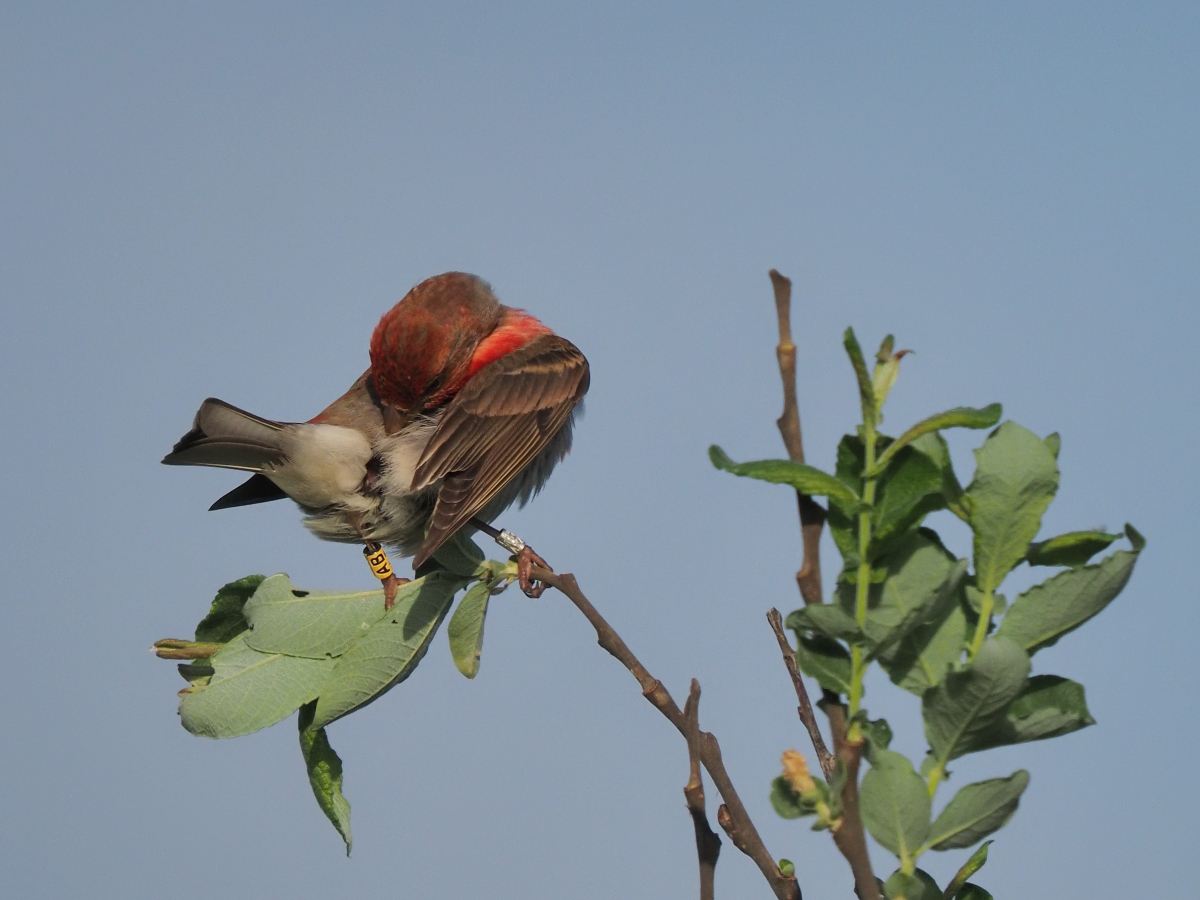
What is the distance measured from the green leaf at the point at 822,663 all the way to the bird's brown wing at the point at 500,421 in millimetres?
2705

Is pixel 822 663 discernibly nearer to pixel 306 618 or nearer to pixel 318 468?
pixel 306 618

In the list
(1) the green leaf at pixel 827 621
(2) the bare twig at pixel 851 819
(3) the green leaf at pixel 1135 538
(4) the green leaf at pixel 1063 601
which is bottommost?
(2) the bare twig at pixel 851 819

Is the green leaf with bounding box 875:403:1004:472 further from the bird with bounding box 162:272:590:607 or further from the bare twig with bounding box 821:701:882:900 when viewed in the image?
the bird with bounding box 162:272:590:607

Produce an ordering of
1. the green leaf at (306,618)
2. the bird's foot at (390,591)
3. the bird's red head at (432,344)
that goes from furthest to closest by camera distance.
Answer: the bird's red head at (432,344) → the bird's foot at (390,591) → the green leaf at (306,618)

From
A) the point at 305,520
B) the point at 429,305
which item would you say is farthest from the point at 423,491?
the point at 429,305

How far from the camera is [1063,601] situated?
1.71 meters

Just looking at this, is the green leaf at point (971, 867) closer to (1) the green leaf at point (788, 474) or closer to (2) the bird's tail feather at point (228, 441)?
(1) the green leaf at point (788, 474)

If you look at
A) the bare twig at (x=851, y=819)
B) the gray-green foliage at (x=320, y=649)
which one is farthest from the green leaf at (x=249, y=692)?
the bare twig at (x=851, y=819)

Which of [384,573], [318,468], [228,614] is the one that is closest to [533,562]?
[384,573]

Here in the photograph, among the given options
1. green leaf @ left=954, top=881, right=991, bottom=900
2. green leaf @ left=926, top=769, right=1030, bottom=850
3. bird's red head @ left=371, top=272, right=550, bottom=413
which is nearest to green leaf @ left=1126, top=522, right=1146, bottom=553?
green leaf @ left=926, top=769, right=1030, bottom=850

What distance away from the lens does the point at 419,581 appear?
333 cm

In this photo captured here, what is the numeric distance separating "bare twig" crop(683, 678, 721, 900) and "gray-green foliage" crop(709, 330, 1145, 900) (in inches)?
11.0

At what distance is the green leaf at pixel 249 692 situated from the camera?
295 centimetres

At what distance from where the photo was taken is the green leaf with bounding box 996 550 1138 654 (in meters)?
1.67
